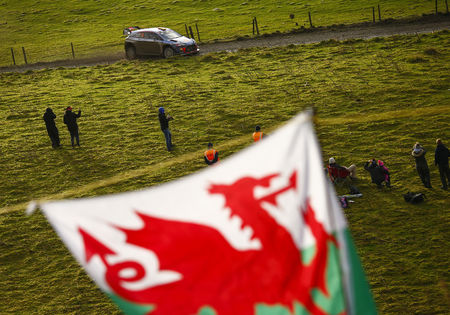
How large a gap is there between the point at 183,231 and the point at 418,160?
1279 centimetres

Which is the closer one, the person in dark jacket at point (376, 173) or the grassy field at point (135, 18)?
the person in dark jacket at point (376, 173)

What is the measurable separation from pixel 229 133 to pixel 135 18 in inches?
1548

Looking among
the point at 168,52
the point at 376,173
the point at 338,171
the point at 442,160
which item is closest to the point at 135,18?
the point at 168,52

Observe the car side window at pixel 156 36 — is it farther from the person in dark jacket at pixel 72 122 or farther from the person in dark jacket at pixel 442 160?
the person in dark jacket at pixel 442 160

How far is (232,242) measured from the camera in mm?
5773

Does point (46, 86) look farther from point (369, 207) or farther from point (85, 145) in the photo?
point (369, 207)

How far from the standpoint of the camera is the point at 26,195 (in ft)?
64.0

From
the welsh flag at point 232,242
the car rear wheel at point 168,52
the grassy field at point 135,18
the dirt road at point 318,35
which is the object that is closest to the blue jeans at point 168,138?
the welsh flag at point 232,242

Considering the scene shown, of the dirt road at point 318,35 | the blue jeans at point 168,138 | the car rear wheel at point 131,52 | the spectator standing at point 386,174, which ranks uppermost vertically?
the car rear wheel at point 131,52

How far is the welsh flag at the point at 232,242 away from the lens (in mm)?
5559

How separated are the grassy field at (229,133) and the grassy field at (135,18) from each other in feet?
32.9

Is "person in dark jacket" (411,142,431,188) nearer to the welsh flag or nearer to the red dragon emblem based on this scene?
the welsh flag

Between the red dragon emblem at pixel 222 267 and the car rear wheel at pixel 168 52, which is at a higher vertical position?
the car rear wheel at pixel 168 52

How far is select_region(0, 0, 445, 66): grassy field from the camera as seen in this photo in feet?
149
